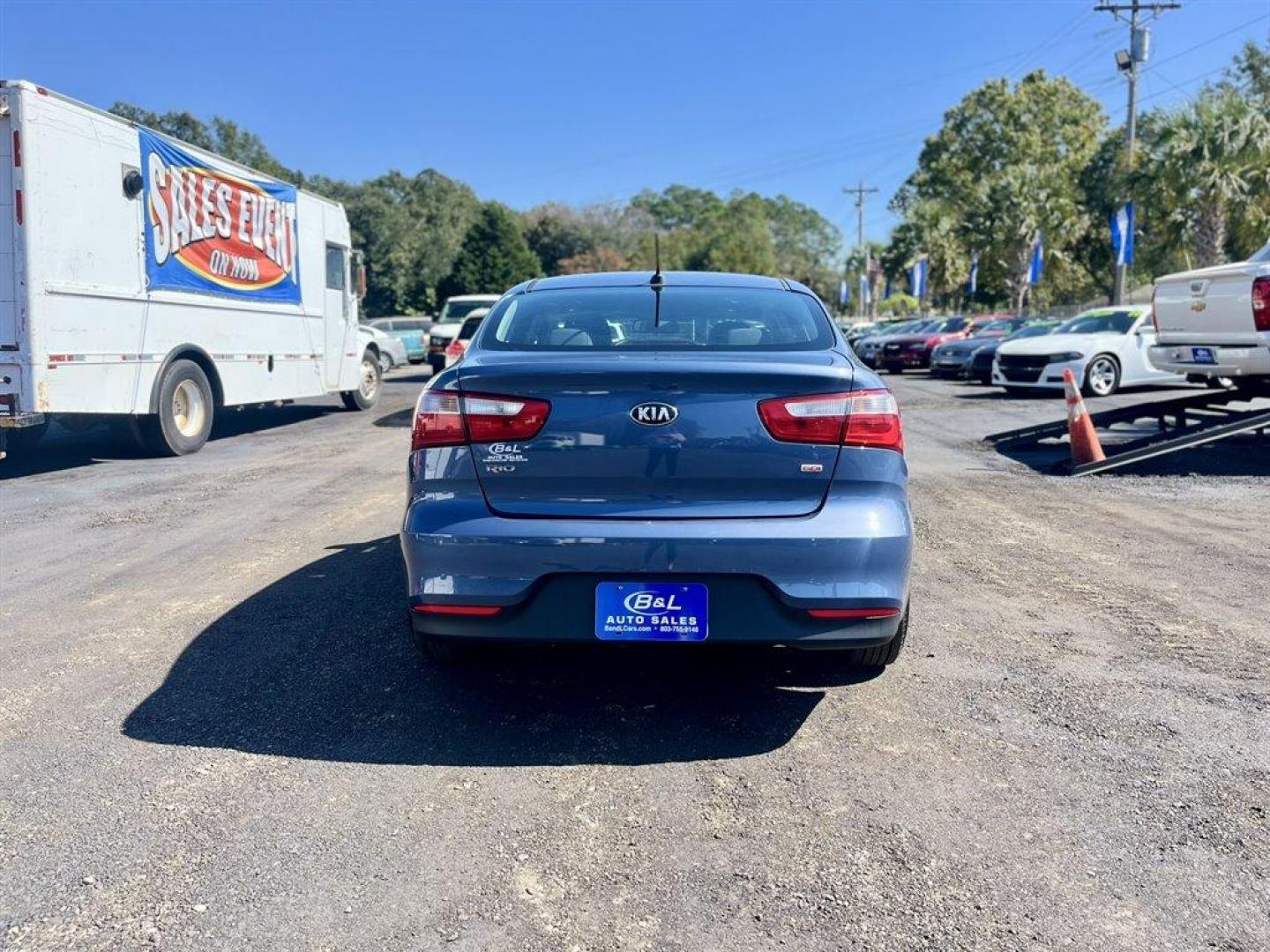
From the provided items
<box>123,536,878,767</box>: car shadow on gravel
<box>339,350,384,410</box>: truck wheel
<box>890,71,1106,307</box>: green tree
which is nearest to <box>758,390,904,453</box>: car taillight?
<box>123,536,878,767</box>: car shadow on gravel

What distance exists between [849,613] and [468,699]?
1.51 meters

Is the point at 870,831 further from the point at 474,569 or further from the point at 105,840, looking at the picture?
the point at 105,840

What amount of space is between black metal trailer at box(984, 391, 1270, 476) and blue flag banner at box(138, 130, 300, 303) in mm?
8883

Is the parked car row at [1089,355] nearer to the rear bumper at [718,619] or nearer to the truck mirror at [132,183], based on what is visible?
the truck mirror at [132,183]

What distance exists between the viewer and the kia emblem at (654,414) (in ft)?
11.7

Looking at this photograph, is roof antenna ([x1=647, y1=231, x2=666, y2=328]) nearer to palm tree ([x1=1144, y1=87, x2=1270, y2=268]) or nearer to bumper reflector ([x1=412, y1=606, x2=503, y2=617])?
bumper reflector ([x1=412, y1=606, x2=503, y2=617])

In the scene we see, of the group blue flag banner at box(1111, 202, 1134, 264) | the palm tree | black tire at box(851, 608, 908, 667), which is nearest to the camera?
black tire at box(851, 608, 908, 667)

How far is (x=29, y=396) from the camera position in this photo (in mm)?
9422

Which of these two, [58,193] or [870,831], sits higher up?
[58,193]

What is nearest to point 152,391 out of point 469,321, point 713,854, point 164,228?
point 164,228

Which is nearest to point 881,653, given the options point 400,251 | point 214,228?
point 214,228

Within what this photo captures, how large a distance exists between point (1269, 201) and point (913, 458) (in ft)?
77.2

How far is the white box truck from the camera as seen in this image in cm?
941

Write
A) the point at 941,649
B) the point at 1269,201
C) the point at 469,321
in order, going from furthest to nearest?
1. the point at 1269,201
2. the point at 469,321
3. the point at 941,649
